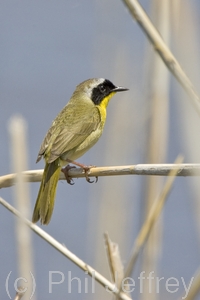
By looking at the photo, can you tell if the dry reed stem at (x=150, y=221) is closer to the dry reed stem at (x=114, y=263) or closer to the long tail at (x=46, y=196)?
the dry reed stem at (x=114, y=263)

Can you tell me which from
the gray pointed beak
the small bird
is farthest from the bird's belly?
the gray pointed beak

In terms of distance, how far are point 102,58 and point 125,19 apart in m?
0.25

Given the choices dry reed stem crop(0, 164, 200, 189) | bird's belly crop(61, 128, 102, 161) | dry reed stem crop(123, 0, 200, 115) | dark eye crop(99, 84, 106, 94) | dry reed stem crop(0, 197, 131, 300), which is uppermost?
dry reed stem crop(123, 0, 200, 115)

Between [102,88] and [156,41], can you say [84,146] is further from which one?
[156,41]

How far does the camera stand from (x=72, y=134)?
313 centimetres

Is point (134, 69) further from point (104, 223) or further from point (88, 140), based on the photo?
point (104, 223)

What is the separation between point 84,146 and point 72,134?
10cm

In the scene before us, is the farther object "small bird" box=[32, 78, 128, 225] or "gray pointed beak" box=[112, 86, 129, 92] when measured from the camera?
"gray pointed beak" box=[112, 86, 129, 92]

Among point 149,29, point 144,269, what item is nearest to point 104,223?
point 144,269

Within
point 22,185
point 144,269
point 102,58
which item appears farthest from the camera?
point 102,58

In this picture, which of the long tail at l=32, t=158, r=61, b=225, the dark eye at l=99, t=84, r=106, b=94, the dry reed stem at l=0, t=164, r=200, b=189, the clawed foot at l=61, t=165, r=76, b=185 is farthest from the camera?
the dark eye at l=99, t=84, r=106, b=94

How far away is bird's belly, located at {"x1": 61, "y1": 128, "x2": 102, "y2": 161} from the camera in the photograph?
122 inches

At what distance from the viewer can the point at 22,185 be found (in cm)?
219

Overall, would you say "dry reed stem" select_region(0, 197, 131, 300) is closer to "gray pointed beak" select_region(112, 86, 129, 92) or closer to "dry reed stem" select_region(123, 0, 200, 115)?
"dry reed stem" select_region(123, 0, 200, 115)
